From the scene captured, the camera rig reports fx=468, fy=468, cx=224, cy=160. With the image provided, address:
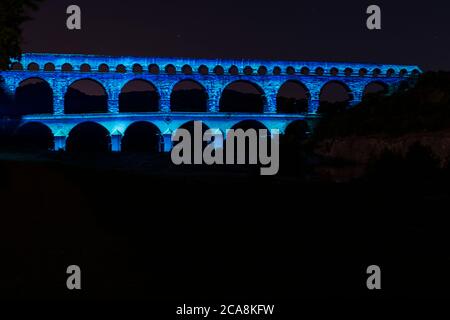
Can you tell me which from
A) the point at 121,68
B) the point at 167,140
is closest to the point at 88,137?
the point at 121,68

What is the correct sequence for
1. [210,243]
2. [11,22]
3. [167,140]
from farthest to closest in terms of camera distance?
[167,140] → [11,22] → [210,243]

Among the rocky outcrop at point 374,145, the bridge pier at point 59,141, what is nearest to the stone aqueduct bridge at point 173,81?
the bridge pier at point 59,141

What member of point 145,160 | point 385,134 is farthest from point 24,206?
point 385,134

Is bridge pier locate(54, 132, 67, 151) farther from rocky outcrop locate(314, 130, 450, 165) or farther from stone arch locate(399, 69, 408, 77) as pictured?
stone arch locate(399, 69, 408, 77)

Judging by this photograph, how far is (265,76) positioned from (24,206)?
52693 mm

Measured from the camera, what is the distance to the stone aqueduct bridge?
54281mm

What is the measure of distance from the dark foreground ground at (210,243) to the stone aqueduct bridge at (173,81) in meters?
38.3

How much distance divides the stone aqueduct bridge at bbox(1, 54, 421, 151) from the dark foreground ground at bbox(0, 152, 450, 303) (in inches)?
1509

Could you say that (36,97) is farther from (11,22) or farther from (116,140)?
(11,22)

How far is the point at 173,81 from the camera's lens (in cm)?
5941

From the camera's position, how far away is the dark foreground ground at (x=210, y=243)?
7914 millimetres

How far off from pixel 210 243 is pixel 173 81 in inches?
2002

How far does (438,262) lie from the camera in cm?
960

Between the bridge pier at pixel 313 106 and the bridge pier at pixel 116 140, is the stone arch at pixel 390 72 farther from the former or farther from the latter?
the bridge pier at pixel 116 140
